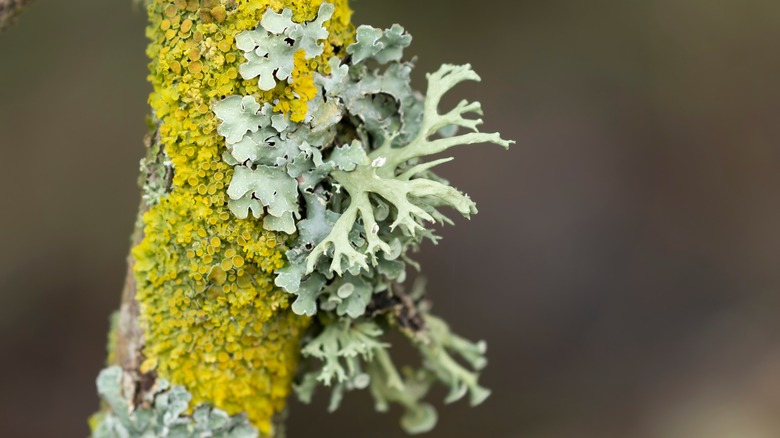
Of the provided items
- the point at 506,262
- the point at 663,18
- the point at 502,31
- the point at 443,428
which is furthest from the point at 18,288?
the point at 663,18

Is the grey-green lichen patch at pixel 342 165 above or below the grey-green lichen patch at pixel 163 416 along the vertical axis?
above

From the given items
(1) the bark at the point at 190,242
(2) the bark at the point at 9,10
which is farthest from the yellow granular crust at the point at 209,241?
(2) the bark at the point at 9,10

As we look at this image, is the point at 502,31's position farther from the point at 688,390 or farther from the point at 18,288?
the point at 18,288

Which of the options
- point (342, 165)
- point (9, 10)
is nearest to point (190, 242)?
point (342, 165)

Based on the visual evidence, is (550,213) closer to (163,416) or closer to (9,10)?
(163,416)

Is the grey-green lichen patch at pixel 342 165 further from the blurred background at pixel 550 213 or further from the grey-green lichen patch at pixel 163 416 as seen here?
the blurred background at pixel 550 213

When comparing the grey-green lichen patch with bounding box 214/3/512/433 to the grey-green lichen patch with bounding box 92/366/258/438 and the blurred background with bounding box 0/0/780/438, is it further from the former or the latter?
the blurred background with bounding box 0/0/780/438
